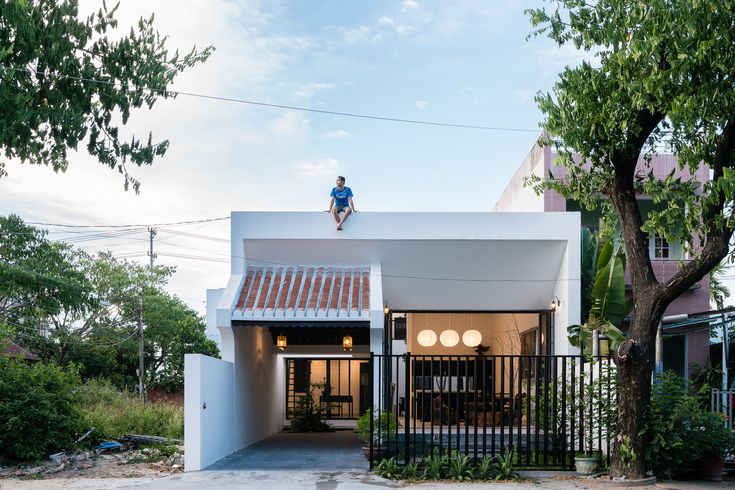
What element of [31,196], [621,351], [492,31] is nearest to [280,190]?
[492,31]

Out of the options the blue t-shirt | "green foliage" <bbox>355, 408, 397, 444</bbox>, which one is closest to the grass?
"green foliage" <bbox>355, 408, 397, 444</bbox>

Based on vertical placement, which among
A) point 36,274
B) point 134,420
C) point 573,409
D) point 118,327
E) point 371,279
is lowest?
point 134,420

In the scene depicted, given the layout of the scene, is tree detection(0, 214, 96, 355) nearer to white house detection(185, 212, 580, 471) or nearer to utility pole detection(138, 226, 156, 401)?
white house detection(185, 212, 580, 471)

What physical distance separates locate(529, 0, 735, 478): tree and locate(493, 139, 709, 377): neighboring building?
263 inches

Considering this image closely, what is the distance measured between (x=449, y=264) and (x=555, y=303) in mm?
2320

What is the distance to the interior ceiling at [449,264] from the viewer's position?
15594mm

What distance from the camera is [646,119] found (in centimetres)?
1055

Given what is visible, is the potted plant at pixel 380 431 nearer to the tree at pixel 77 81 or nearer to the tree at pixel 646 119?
the tree at pixel 646 119

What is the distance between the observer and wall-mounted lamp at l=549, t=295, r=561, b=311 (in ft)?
53.3

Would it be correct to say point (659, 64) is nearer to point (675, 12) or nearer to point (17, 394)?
point (675, 12)

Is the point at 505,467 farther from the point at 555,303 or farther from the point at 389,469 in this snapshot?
the point at 555,303

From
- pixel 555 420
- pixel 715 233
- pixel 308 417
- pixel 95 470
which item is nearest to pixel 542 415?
pixel 555 420

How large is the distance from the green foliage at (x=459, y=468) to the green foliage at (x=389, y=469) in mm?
710

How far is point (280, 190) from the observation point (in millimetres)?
16656
